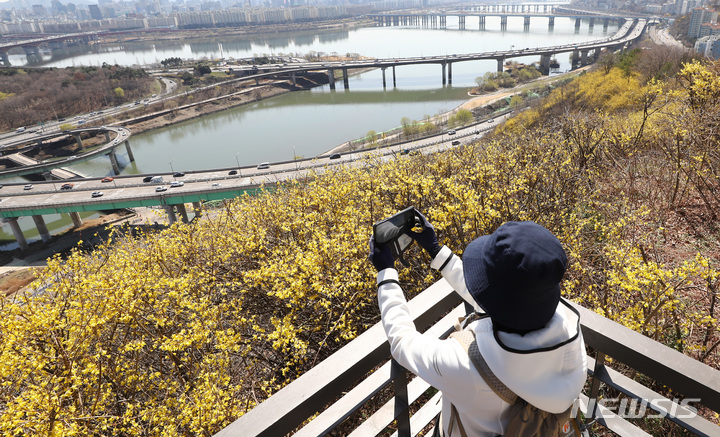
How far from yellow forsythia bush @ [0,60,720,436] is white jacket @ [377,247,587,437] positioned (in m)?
2.65

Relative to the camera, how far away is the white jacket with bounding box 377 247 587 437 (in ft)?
4.43

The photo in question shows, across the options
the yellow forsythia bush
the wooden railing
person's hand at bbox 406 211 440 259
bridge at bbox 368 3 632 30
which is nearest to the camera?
the wooden railing

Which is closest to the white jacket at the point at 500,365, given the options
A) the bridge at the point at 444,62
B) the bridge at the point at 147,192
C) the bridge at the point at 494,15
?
the bridge at the point at 147,192

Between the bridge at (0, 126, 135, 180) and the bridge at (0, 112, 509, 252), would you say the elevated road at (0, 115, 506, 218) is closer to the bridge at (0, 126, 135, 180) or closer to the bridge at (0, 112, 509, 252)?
the bridge at (0, 112, 509, 252)

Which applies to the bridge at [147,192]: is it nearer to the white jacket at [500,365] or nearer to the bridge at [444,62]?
the white jacket at [500,365]

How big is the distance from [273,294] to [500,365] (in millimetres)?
4014

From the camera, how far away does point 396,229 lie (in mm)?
1903

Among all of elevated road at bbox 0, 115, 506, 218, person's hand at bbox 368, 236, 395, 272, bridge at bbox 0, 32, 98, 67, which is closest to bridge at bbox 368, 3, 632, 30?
bridge at bbox 0, 32, 98, 67

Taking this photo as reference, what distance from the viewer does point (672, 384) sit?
1686mm

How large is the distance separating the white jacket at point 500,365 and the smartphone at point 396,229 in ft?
1.33

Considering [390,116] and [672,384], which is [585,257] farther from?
[390,116]

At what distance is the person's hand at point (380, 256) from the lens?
1.86m

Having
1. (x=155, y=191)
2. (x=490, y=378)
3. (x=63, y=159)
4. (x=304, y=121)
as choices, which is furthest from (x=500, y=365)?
(x=63, y=159)

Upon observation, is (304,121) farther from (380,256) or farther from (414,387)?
(380,256)
